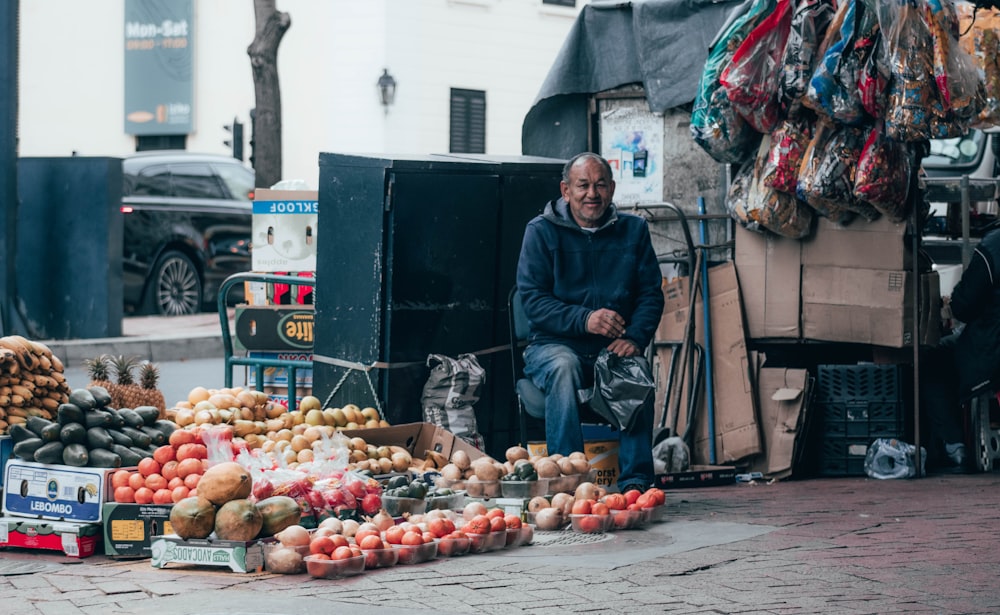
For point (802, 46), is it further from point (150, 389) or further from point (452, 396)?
point (150, 389)

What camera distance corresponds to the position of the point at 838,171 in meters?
8.12

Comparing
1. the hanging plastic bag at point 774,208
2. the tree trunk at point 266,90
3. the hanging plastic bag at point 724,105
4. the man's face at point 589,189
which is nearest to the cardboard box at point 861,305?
the hanging plastic bag at point 774,208

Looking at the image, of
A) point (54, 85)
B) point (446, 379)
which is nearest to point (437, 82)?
point (54, 85)

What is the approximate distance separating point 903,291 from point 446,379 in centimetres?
258

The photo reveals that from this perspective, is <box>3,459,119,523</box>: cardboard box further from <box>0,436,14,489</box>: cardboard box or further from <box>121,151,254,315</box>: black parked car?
<box>121,151,254,315</box>: black parked car

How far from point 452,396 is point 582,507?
5.89 ft

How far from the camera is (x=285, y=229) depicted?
9.62 m

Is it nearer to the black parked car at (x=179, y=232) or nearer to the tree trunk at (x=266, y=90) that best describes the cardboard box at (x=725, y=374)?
the tree trunk at (x=266, y=90)

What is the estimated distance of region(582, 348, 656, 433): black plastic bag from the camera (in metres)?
7.22

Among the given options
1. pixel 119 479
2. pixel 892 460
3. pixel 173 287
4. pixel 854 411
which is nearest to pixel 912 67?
pixel 854 411

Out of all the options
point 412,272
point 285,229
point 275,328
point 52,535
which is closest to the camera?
point 52,535

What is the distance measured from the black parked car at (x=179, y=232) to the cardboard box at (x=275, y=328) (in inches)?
361

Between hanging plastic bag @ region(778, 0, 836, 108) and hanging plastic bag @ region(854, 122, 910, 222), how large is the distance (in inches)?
18.6

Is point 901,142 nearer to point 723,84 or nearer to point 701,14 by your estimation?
point 723,84
